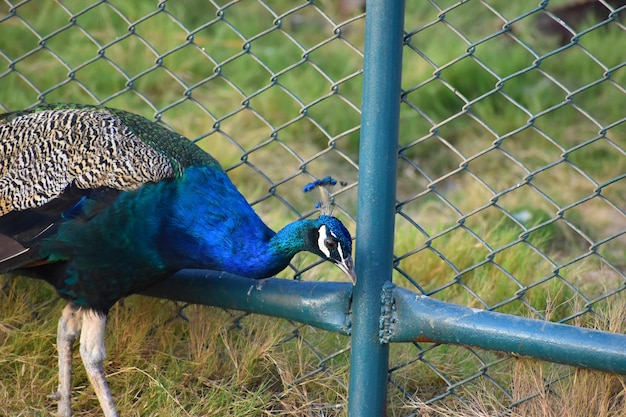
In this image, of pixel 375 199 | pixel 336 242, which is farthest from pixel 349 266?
pixel 375 199

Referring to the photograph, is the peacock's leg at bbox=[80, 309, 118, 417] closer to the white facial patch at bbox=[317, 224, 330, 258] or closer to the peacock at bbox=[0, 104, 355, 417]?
the peacock at bbox=[0, 104, 355, 417]

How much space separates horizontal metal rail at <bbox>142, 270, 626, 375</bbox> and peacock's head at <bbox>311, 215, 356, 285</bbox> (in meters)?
0.13

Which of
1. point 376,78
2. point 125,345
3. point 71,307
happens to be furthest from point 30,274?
point 376,78

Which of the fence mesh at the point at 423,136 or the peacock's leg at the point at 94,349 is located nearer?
the peacock's leg at the point at 94,349

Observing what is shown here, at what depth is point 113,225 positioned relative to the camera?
102 inches

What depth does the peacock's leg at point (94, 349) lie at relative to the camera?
2707 millimetres

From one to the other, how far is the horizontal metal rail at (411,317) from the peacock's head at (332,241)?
132 mm

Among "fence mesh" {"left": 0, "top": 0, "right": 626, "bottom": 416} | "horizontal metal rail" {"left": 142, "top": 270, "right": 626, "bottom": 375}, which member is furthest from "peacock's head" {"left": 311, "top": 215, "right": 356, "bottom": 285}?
"fence mesh" {"left": 0, "top": 0, "right": 626, "bottom": 416}

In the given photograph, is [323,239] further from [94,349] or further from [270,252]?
[94,349]

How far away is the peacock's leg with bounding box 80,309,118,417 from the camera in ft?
8.88

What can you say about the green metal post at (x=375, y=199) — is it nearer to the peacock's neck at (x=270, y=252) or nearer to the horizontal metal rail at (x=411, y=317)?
the horizontal metal rail at (x=411, y=317)

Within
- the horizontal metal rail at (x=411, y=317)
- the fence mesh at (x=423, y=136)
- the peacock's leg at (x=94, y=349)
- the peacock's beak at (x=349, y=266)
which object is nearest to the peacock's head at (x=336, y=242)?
the peacock's beak at (x=349, y=266)

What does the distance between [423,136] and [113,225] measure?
225cm

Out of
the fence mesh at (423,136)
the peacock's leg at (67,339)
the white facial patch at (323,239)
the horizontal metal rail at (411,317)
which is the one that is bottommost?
the fence mesh at (423,136)
